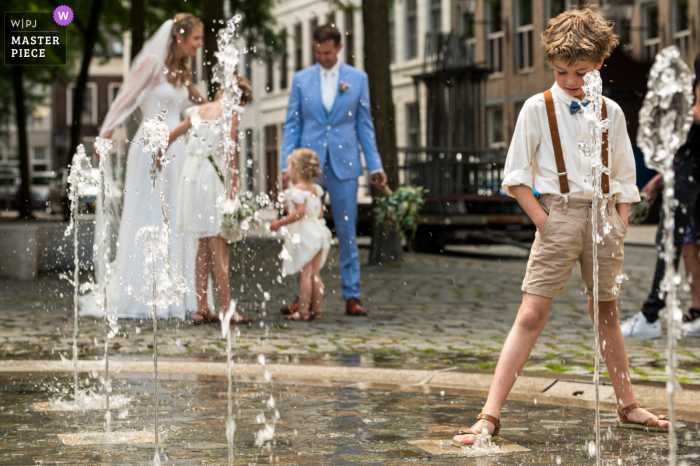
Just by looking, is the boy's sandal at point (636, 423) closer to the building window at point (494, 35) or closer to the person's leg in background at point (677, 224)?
the person's leg in background at point (677, 224)

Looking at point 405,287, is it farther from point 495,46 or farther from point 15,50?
point 495,46

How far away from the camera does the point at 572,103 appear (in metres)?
4.08

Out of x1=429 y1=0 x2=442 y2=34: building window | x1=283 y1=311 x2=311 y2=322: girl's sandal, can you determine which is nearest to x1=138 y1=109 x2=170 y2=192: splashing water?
x1=283 y1=311 x2=311 y2=322: girl's sandal

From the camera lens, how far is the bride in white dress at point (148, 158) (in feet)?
26.4

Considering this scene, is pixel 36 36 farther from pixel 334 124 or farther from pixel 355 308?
pixel 355 308

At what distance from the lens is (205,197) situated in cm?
793

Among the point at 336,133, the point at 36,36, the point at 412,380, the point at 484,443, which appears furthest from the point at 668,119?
the point at 36,36

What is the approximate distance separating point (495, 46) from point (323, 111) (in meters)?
28.5

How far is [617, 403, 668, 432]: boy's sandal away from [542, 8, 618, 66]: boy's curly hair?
1.42 meters

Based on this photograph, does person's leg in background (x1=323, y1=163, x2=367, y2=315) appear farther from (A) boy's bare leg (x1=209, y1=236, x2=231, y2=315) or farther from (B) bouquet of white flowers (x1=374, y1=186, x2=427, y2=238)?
(B) bouquet of white flowers (x1=374, y1=186, x2=427, y2=238)

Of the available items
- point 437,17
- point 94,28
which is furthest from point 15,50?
point 437,17

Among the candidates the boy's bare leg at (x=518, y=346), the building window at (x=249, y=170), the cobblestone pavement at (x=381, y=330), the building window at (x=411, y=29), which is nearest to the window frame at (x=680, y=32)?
the building window at (x=411, y=29)

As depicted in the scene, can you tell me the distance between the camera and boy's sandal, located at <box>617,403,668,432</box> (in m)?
4.33

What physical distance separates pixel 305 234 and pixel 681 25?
24546 millimetres
